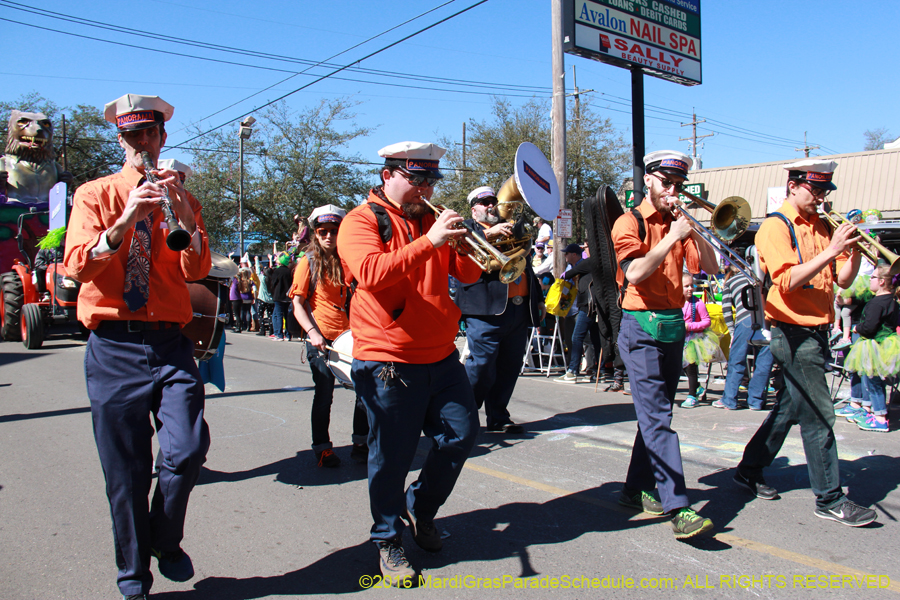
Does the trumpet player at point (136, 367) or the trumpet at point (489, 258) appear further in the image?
the trumpet at point (489, 258)

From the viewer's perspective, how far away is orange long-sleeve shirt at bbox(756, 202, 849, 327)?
388 centimetres

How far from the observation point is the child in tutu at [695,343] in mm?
7551

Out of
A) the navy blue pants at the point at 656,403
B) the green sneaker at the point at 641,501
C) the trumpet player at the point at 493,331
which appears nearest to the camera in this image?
the navy blue pants at the point at 656,403

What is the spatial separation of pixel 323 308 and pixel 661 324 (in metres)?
2.56

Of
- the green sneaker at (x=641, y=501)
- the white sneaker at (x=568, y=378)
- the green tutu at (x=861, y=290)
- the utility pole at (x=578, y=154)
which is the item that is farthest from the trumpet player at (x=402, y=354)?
the utility pole at (x=578, y=154)

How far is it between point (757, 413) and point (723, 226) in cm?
366

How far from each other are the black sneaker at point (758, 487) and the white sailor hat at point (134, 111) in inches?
157

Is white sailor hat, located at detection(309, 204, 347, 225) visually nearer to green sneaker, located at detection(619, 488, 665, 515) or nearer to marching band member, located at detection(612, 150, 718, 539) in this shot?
marching band member, located at detection(612, 150, 718, 539)

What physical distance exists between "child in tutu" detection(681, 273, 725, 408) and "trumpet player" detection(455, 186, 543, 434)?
2317 millimetres

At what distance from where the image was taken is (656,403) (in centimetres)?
367

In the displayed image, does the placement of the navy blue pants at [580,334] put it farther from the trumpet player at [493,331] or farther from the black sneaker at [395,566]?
the black sneaker at [395,566]

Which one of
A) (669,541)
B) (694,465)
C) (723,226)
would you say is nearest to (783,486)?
(694,465)

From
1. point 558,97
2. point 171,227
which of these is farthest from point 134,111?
point 558,97

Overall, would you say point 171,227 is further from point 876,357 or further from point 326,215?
point 876,357
